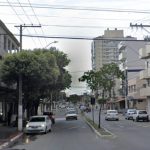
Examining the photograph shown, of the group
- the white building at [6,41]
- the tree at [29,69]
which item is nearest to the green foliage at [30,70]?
the tree at [29,69]

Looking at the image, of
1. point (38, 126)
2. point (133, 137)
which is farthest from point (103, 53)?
point (133, 137)

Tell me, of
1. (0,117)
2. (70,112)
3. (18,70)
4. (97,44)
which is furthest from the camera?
(97,44)

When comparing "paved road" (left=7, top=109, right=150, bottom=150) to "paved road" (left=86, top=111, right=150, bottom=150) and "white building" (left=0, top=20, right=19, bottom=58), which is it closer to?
"paved road" (left=86, top=111, right=150, bottom=150)

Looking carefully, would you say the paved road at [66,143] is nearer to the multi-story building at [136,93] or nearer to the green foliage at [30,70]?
the green foliage at [30,70]

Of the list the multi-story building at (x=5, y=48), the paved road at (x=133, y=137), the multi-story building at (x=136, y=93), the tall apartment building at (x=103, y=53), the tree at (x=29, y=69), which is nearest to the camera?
the paved road at (x=133, y=137)

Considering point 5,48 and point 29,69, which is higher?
point 5,48

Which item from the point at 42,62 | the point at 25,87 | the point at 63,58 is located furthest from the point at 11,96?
the point at 63,58

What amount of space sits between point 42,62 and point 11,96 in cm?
570

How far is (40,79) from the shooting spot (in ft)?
140

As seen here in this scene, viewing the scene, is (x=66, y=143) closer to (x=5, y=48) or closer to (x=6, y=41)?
(x=5, y=48)

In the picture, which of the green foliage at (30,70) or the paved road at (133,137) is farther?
the green foliage at (30,70)

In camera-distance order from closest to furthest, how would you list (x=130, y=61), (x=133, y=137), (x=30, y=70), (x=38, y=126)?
(x=133, y=137)
(x=38, y=126)
(x=30, y=70)
(x=130, y=61)

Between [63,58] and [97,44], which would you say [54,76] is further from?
[97,44]

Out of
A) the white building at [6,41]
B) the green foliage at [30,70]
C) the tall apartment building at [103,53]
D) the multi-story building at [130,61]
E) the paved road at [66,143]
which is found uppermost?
the tall apartment building at [103,53]
